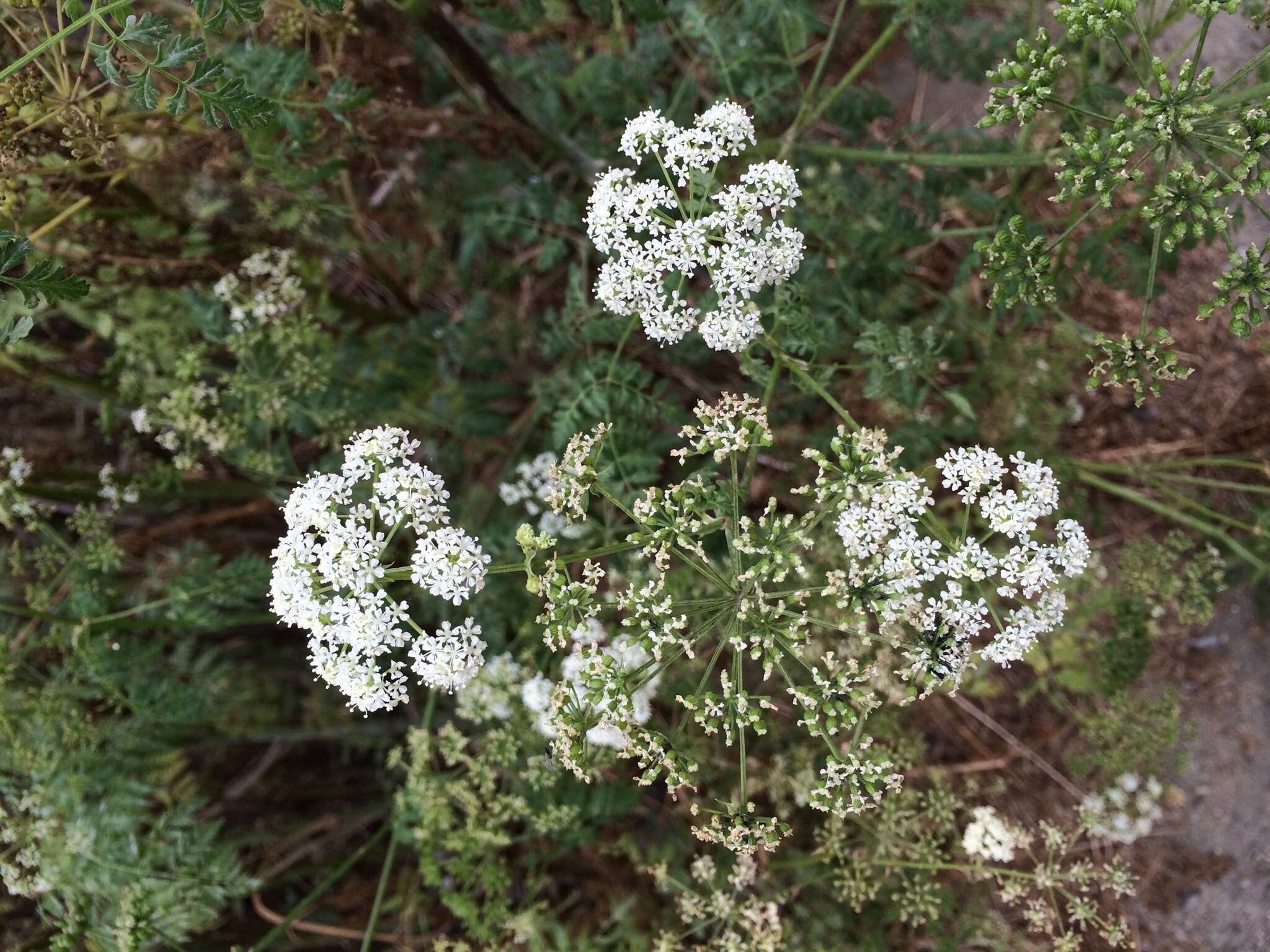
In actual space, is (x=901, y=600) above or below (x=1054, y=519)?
below

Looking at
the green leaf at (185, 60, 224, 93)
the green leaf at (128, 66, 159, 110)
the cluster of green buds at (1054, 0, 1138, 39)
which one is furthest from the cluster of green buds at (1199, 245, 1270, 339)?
the green leaf at (128, 66, 159, 110)

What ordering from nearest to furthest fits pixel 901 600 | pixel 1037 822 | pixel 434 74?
pixel 901 600, pixel 434 74, pixel 1037 822

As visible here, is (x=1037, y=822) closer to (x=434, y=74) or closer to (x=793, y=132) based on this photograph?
(x=793, y=132)

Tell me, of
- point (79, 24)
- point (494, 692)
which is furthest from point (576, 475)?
point (79, 24)

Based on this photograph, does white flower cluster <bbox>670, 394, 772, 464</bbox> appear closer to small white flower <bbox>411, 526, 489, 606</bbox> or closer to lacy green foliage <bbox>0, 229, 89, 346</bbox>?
small white flower <bbox>411, 526, 489, 606</bbox>

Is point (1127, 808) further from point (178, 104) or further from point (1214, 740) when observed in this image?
point (178, 104)

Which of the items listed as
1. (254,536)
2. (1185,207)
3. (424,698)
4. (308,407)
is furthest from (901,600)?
(254,536)
